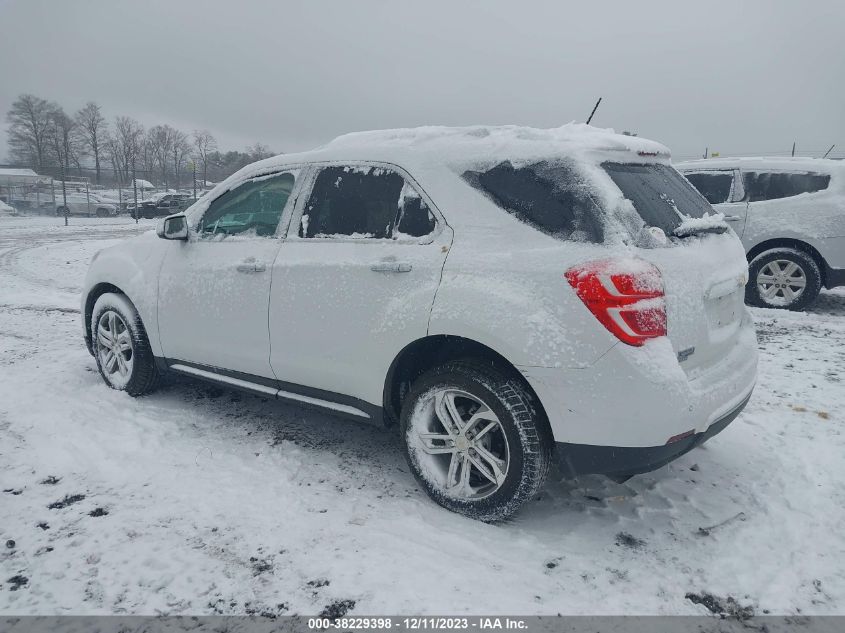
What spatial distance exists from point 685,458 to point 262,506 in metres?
2.53

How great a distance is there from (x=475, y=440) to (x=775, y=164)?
6898 mm

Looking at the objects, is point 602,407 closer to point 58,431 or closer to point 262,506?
point 262,506

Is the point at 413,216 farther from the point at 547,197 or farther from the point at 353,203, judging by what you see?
the point at 547,197

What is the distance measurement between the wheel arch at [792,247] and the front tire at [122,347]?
23.3ft

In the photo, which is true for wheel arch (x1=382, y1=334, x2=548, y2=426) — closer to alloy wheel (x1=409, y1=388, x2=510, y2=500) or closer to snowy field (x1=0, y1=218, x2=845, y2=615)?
alloy wheel (x1=409, y1=388, x2=510, y2=500)

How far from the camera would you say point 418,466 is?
3045mm

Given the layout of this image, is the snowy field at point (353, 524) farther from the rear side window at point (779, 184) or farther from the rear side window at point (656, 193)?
the rear side window at point (779, 184)

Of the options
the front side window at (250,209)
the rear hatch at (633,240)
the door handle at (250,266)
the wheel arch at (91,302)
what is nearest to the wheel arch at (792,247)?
the rear hatch at (633,240)

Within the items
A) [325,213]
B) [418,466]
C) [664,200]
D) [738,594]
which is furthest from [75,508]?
[664,200]

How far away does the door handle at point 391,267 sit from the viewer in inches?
115

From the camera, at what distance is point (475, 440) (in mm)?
2840

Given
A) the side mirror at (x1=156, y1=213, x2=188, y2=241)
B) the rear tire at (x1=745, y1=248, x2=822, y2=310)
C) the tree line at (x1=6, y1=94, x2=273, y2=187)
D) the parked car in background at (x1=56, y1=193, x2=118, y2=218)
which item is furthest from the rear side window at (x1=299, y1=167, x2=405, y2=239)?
the tree line at (x1=6, y1=94, x2=273, y2=187)

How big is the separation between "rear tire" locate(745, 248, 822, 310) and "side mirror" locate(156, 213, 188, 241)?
249 inches

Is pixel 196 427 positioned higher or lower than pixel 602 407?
lower
